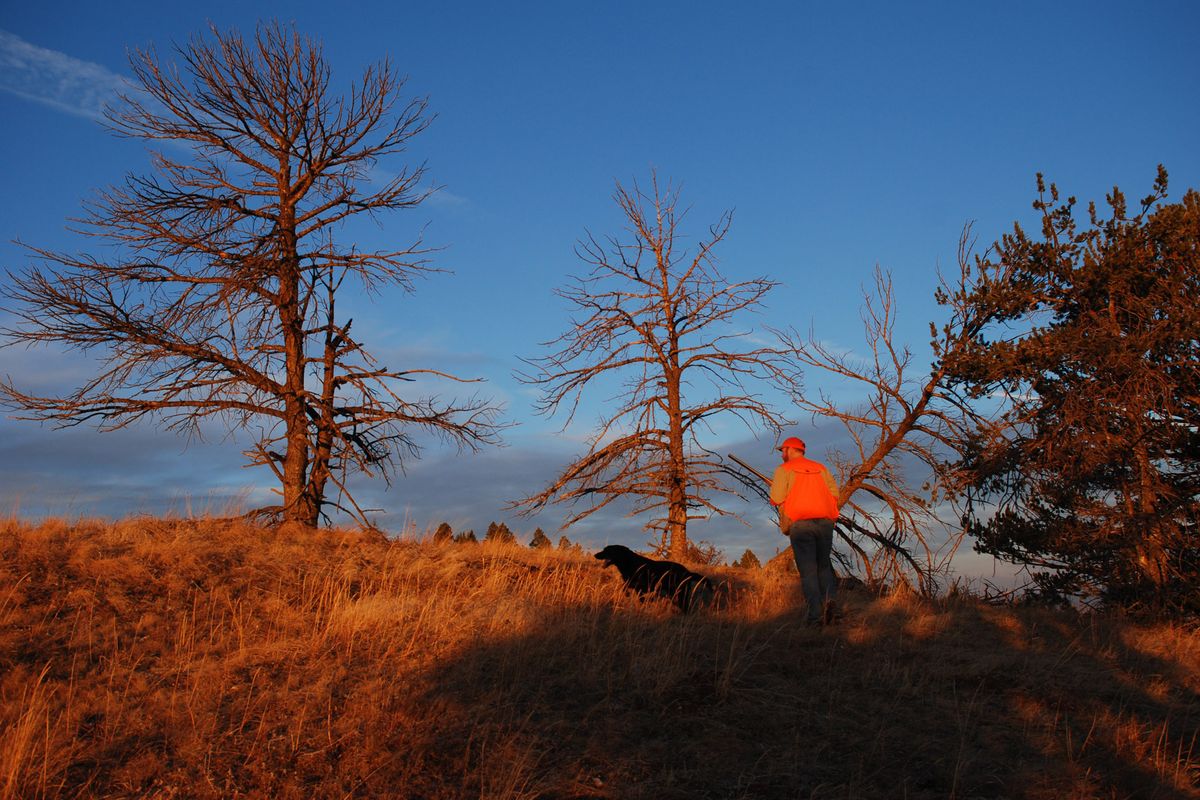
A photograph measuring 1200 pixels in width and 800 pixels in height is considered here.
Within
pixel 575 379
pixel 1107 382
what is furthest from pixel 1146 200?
pixel 575 379

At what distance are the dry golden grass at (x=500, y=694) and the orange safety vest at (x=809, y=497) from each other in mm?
1298

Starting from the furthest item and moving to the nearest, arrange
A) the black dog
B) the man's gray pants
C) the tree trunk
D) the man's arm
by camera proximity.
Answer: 1. the tree trunk
2. the black dog
3. the man's arm
4. the man's gray pants

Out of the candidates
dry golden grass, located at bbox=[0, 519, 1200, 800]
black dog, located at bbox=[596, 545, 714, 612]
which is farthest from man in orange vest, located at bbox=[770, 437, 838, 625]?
black dog, located at bbox=[596, 545, 714, 612]

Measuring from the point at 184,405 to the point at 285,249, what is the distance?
3123 millimetres

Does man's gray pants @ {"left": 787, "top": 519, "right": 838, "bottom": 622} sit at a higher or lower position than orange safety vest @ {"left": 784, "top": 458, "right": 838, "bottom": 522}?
lower

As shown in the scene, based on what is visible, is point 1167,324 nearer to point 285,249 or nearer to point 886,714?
point 886,714

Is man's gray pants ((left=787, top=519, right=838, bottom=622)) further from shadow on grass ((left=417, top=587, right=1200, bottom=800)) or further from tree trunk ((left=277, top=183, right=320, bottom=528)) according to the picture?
tree trunk ((left=277, top=183, right=320, bottom=528))

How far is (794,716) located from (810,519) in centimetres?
339

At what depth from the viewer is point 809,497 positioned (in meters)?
9.69

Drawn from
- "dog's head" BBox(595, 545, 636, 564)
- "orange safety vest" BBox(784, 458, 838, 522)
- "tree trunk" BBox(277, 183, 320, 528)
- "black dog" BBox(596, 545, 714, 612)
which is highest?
"tree trunk" BBox(277, 183, 320, 528)

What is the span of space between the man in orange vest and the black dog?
1.42 meters

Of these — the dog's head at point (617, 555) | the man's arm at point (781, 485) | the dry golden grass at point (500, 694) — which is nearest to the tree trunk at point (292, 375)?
the dry golden grass at point (500, 694)

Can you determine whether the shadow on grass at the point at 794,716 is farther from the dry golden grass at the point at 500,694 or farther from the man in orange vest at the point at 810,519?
the man in orange vest at the point at 810,519

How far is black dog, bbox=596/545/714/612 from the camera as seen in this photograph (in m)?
10.3
